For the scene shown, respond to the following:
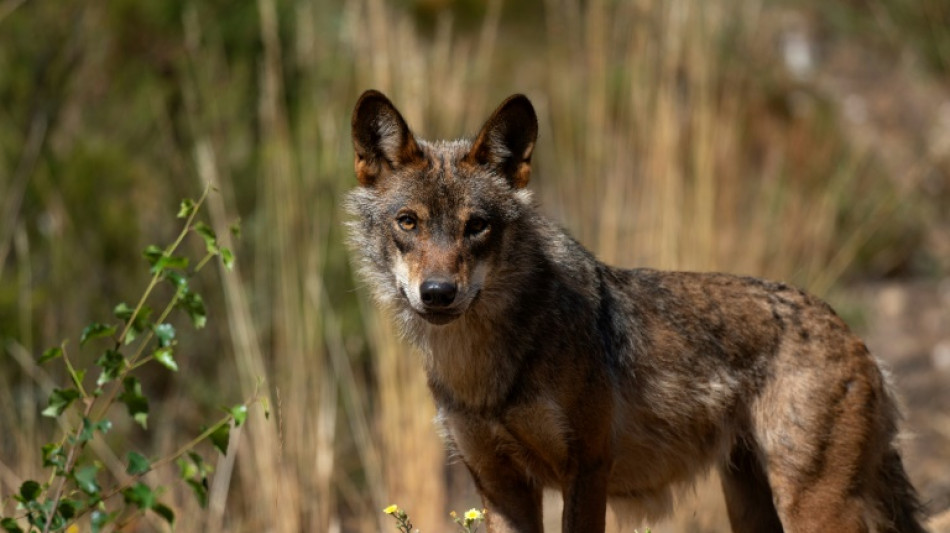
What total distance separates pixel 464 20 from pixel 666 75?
24.1ft

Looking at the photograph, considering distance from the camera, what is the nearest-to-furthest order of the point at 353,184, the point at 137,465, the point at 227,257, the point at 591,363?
the point at 137,465 → the point at 227,257 → the point at 591,363 → the point at 353,184

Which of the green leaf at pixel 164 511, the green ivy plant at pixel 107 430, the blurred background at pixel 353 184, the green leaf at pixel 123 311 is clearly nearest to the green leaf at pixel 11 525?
the green ivy plant at pixel 107 430

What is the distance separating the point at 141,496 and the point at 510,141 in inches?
75.2

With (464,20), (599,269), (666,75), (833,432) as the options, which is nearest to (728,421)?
(833,432)

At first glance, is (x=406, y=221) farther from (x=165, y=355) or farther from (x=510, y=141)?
(x=165, y=355)

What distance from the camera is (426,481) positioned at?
668 centimetres

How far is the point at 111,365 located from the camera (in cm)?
346

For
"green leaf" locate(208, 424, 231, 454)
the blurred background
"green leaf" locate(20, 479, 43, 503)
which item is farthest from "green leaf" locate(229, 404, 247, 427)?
the blurred background

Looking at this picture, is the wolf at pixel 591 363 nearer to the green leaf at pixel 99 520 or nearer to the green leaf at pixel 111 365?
the green leaf at pixel 111 365

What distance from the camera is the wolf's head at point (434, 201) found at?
13.8 feet

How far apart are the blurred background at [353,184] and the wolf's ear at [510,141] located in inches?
47.4

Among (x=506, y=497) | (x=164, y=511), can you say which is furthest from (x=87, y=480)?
(x=506, y=497)

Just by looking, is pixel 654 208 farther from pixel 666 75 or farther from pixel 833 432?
pixel 833 432

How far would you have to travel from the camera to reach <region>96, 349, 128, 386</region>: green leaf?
11.3ft
